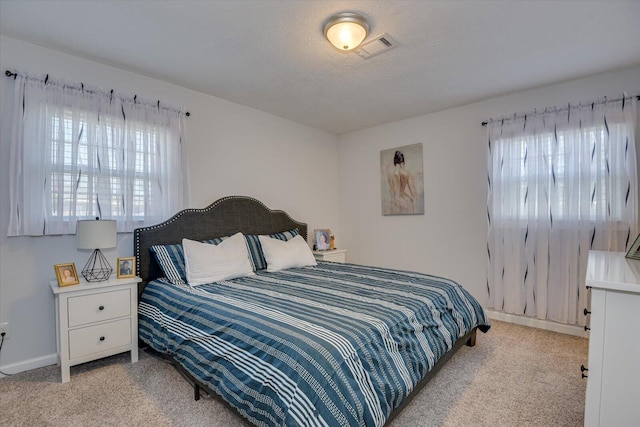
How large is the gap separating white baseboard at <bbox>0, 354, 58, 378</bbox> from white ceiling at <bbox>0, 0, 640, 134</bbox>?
2400mm

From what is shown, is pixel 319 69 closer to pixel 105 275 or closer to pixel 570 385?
pixel 105 275

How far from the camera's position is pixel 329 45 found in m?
2.28

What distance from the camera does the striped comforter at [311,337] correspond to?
1.28m

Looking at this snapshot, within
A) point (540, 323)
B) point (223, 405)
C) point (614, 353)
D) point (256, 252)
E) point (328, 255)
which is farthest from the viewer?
point (328, 255)

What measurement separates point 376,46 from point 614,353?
2.25m

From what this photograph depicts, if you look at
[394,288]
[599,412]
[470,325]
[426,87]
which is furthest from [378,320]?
[426,87]

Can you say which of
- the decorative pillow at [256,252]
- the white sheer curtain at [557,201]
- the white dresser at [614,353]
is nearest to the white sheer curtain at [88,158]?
the decorative pillow at [256,252]

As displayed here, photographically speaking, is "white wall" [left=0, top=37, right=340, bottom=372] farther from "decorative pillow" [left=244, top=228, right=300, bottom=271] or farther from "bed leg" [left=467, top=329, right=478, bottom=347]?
"bed leg" [left=467, top=329, right=478, bottom=347]

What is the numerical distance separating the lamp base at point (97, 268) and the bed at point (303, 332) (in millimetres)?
247

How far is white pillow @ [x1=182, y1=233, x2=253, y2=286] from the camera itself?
99.7 inches

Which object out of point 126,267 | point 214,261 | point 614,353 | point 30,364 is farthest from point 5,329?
point 614,353

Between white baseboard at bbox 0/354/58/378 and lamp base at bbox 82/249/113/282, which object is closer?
white baseboard at bbox 0/354/58/378

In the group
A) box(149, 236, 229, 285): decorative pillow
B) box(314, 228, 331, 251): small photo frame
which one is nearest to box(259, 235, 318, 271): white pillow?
box(314, 228, 331, 251): small photo frame

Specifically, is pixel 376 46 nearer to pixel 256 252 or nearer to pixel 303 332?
pixel 303 332
